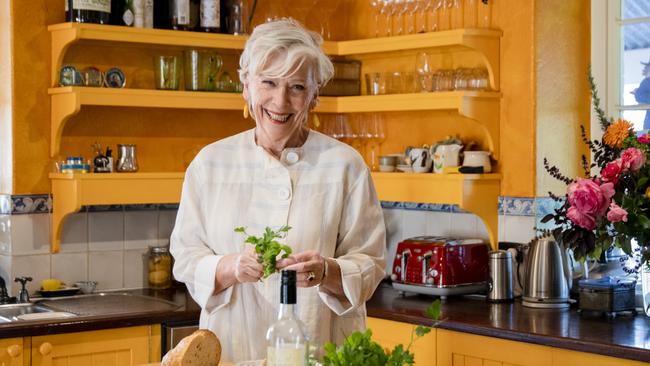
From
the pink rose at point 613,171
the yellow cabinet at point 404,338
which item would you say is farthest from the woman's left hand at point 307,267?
the yellow cabinet at point 404,338

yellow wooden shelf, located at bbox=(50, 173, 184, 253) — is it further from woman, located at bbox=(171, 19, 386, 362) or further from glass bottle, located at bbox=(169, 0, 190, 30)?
woman, located at bbox=(171, 19, 386, 362)

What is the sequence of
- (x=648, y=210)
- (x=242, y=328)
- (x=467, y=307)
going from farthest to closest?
(x=467, y=307) → (x=648, y=210) → (x=242, y=328)

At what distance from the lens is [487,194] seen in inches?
167

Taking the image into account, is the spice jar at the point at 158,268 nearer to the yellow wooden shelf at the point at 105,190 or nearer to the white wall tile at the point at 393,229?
the yellow wooden shelf at the point at 105,190

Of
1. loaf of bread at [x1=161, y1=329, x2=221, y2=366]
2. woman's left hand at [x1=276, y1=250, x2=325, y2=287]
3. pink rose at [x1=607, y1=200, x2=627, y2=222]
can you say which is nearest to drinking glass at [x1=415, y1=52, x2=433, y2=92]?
pink rose at [x1=607, y1=200, x2=627, y2=222]

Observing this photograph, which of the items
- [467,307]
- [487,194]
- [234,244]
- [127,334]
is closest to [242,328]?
[234,244]

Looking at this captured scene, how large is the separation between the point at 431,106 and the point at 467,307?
88 cm

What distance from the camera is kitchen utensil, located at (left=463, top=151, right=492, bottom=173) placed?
4.23m

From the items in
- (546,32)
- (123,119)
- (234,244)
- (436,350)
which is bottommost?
(436,350)

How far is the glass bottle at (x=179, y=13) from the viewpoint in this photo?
14.1ft

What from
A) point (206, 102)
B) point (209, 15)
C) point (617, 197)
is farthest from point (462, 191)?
point (209, 15)

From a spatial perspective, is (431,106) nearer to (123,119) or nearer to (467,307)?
(467,307)

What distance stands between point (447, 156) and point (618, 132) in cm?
120

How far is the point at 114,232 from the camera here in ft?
14.6
